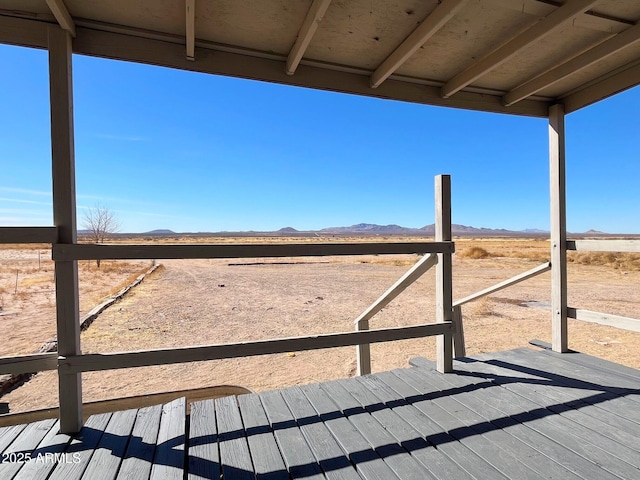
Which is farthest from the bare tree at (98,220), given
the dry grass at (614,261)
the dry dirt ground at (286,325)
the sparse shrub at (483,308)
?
the dry grass at (614,261)

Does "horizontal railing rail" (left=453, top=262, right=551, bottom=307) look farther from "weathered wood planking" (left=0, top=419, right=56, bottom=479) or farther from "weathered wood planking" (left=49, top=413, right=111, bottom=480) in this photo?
"weathered wood planking" (left=0, top=419, right=56, bottom=479)

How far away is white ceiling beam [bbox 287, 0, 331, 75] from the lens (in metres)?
1.70

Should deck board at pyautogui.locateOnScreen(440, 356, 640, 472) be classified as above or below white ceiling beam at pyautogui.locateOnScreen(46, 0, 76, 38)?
below

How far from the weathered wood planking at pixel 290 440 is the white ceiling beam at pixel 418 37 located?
2.20 m

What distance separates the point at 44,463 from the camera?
151 cm

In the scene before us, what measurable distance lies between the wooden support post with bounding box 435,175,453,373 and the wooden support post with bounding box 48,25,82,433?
222 cm

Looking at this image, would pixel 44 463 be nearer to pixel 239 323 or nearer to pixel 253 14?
pixel 253 14

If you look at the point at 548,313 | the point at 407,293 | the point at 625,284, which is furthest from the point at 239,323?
the point at 625,284

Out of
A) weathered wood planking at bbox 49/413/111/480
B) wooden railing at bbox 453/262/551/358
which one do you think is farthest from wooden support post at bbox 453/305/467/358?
weathered wood planking at bbox 49/413/111/480

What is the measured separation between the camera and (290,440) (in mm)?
1660

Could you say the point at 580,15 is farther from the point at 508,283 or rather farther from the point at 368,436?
the point at 368,436

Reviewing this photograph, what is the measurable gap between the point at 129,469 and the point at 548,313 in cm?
891

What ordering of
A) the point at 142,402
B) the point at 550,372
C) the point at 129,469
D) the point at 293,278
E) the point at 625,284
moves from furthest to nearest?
1. the point at 293,278
2. the point at 625,284
3. the point at 142,402
4. the point at 550,372
5. the point at 129,469

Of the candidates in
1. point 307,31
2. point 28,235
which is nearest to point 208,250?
point 28,235
